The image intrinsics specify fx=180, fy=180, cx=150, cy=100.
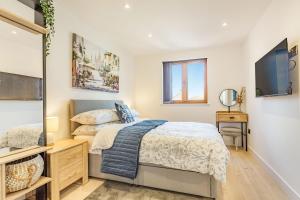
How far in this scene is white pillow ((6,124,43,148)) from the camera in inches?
67.1

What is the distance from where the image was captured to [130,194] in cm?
210

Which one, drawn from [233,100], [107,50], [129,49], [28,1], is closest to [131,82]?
[129,49]

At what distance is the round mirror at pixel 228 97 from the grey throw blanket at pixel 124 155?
2.83 meters

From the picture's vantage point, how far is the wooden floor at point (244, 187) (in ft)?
6.73

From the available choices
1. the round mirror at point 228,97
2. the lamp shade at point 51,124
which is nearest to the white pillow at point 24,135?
the lamp shade at point 51,124

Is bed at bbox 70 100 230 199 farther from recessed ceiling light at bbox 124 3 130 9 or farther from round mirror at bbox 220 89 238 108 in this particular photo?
round mirror at bbox 220 89 238 108

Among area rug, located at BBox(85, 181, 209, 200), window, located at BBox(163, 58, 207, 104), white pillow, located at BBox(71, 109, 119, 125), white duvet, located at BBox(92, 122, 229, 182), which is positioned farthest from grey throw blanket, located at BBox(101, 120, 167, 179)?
window, located at BBox(163, 58, 207, 104)

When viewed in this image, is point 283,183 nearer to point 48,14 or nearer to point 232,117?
point 232,117

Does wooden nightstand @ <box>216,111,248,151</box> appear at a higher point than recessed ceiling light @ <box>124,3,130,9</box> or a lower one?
lower

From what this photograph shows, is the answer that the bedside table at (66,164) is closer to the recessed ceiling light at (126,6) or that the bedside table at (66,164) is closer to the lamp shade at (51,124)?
the lamp shade at (51,124)

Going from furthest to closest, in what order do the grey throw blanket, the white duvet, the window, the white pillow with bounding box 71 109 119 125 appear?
the window → the white pillow with bounding box 71 109 119 125 → the grey throw blanket → the white duvet

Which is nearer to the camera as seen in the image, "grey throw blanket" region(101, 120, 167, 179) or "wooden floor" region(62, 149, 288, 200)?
"wooden floor" region(62, 149, 288, 200)

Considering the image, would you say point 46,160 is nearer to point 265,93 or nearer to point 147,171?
point 147,171

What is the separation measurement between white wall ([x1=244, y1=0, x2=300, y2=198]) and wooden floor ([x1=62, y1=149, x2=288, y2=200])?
0.17 metres
